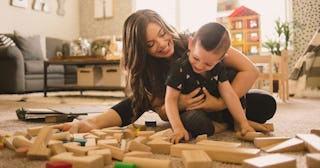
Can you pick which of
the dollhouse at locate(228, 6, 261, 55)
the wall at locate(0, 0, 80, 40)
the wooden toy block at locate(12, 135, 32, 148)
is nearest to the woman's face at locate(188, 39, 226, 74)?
the wooden toy block at locate(12, 135, 32, 148)

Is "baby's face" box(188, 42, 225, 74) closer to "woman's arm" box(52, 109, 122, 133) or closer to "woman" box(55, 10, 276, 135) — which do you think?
"woman" box(55, 10, 276, 135)

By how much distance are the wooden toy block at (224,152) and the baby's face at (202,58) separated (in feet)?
0.97

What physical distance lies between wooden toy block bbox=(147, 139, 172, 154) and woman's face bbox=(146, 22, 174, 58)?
41cm

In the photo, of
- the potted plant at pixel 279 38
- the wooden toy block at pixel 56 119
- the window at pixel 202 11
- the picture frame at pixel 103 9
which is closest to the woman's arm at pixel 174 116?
the wooden toy block at pixel 56 119

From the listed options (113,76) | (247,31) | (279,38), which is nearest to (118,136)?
(113,76)

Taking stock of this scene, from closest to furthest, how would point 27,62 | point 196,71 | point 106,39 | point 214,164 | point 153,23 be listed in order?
point 214,164, point 196,71, point 153,23, point 27,62, point 106,39

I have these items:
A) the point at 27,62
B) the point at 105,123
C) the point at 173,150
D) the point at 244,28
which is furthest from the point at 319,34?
the point at 27,62

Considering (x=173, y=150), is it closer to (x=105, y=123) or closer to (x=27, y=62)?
(x=105, y=123)

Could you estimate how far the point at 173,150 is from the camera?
87cm

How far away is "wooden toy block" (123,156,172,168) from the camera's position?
2.30ft

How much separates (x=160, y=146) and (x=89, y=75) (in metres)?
3.12

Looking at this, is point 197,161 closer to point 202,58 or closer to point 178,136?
point 178,136

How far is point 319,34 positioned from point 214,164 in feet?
10.2

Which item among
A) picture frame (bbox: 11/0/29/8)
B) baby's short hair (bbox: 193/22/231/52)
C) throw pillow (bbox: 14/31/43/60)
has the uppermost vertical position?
picture frame (bbox: 11/0/29/8)
